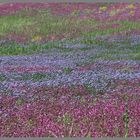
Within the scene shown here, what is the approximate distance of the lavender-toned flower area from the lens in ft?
22.3

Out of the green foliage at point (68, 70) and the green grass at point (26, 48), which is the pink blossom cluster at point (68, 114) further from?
the green grass at point (26, 48)

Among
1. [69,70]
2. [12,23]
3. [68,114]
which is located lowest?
[68,114]

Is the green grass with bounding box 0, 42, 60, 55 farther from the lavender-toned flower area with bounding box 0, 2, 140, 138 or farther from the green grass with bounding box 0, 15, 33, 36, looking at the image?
the green grass with bounding box 0, 15, 33, 36

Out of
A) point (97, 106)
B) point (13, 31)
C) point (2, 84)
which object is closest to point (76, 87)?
point (97, 106)

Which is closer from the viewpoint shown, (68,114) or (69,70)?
(68,114)

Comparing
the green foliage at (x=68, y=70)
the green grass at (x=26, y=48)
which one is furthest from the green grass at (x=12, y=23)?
the green foliage at (x=68, y=70)

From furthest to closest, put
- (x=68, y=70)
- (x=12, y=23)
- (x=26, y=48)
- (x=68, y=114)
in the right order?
(x=12, y=23) < (x=26, y=48) < (x=68, y=70) < (x=68, y=114)

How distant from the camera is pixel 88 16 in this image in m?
8.16

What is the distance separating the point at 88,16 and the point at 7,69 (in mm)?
1333

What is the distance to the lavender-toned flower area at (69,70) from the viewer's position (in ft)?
22.3

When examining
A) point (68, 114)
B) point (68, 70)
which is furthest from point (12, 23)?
point (68, 114)

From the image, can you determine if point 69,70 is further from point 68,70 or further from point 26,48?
point 26,48

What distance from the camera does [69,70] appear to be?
7.37m

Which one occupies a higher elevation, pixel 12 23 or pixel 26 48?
pixel 12 23
